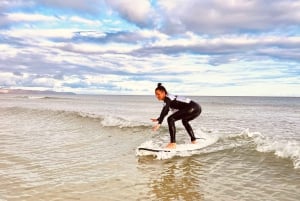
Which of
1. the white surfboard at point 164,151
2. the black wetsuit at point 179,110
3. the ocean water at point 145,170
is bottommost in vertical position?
the ocean water at point 145,170

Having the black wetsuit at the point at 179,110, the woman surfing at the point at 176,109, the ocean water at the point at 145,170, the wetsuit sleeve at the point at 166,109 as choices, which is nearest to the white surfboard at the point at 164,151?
the ocean water at the point at 145,170

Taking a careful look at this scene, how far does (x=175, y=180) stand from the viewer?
784 cm

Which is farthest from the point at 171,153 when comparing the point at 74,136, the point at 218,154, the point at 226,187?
the point at 74,136

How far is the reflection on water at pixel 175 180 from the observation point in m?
6.66

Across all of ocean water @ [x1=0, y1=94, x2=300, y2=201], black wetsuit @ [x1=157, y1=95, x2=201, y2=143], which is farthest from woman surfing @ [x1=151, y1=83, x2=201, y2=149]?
ocean water @ [x1=0, y1=94, x2=300, y2=201]

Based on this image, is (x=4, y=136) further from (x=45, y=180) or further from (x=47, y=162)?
(x=45, y=180)

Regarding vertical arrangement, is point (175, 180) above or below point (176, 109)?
below

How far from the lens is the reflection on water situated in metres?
6.66

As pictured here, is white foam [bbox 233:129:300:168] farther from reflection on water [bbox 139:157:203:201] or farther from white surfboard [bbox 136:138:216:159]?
reflection on water [bbox 139:157:203:201]

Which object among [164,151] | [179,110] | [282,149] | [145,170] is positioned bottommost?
[145,170]

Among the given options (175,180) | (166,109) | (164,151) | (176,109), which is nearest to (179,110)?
(176,109)

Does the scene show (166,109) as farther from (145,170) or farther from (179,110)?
(145,170)

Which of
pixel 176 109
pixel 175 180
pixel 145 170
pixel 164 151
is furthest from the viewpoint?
pixel 176 109

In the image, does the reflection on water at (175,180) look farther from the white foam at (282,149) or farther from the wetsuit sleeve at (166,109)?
the white foam at (282,149)
